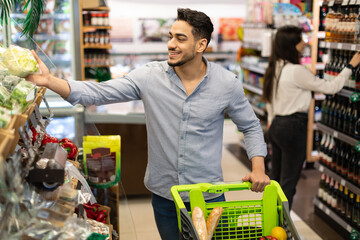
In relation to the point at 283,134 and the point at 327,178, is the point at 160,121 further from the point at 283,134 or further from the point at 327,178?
the point at 327,178

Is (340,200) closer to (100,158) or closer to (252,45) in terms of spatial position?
(100,158)

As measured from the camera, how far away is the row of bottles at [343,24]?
4136mm

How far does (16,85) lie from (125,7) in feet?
31.3

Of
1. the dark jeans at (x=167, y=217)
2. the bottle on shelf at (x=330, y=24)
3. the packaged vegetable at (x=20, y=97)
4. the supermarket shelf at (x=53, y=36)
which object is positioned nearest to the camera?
the packaged vegetable at (x=20, y=97)

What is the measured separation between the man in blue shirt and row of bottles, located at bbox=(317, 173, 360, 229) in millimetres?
2114

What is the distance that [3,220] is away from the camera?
4.72 feet

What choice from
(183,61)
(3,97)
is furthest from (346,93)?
(3,97)

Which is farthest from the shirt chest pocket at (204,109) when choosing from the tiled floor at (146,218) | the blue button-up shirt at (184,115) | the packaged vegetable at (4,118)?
the packaged vegetable at (4,118)

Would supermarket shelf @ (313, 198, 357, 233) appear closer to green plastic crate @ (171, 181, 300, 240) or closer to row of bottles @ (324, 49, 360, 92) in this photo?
row of bottles @ (324, 49, 360, 92)

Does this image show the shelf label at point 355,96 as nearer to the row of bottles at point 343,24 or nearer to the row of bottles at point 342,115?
the row of bottles at point 342,115

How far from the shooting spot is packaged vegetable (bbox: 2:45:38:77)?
6.29 feet

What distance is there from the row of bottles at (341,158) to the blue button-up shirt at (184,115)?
6.53 ft

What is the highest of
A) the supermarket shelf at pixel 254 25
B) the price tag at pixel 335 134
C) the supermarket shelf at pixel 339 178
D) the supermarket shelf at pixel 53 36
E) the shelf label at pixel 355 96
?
the supermarket shelf at pixel 254 25

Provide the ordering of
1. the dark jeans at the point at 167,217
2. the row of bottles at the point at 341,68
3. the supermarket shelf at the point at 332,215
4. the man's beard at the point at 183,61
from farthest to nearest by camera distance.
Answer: the supermarket shelf at the point at 332,215
the row of bottles at the point at 341,68
the dark jeans at the point at 167,217
the man's beard at the point at 183,61
